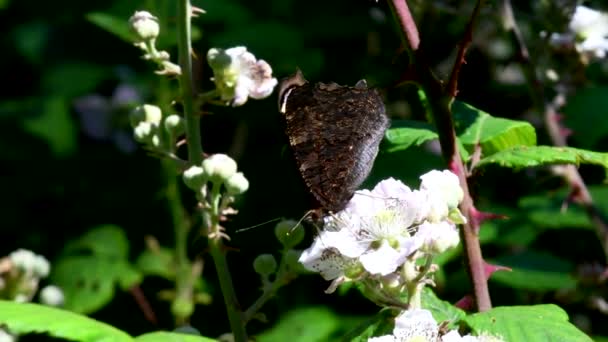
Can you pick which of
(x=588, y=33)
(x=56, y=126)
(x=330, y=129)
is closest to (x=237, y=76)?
(x=330, y=129)

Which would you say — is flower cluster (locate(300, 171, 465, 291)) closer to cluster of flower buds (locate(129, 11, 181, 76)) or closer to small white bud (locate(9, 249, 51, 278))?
cluster of flower buds (locate(129, 11, 181, 76))

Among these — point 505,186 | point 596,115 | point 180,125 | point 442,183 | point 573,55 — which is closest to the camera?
point 442,183

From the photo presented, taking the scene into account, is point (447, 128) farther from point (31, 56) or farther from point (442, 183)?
point (31, 56)

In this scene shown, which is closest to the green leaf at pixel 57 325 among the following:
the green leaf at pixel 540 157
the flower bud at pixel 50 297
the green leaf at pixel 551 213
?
the green leaf at pixel 540 157

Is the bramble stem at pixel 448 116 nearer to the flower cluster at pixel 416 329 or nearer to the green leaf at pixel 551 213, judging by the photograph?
the flower cluster at pixel 416 329

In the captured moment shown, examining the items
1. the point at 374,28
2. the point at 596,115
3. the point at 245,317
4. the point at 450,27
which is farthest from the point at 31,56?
the point at 245,317

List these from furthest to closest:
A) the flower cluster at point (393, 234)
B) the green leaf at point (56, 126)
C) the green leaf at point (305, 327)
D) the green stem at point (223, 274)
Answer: the green leaf at point (56, 126)
the green leaf at point (305, 327)
the green stem at point (223, 274)
the flower cluster at point (393, 234)
